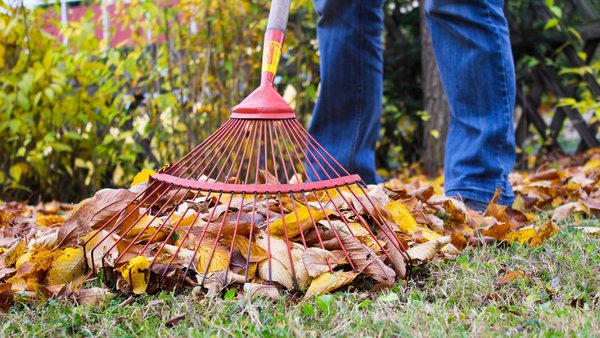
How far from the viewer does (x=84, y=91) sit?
3.64 metres

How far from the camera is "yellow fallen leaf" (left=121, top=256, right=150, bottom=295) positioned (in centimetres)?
135

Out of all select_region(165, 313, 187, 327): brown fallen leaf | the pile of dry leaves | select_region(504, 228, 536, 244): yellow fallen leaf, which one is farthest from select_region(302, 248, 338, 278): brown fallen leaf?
select_region(504, 228, 536, 244): yellow fallen leaf

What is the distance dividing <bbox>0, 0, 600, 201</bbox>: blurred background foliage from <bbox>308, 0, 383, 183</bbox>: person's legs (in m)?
1.25

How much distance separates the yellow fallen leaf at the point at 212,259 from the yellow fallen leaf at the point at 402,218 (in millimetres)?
512

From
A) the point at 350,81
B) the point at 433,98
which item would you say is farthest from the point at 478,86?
the point at 433,98

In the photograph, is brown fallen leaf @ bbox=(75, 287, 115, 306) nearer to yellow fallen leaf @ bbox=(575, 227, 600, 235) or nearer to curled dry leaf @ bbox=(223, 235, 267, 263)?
curled dry leaf @ bbox=(223, 235, 267, 263)

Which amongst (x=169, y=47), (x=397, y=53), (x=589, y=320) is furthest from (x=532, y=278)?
(x=397, y=53)

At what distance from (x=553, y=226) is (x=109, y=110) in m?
2.66

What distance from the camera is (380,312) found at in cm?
121

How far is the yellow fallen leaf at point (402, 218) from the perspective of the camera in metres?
1.73

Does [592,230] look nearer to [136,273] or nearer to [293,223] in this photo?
[293,223]

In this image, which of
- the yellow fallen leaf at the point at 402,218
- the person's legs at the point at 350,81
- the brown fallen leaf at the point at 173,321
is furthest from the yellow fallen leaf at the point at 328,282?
the person's legs at the point at 350,81

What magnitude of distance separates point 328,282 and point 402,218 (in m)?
0.47

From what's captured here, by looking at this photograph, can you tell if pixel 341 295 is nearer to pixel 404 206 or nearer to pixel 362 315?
pixel 362 315
